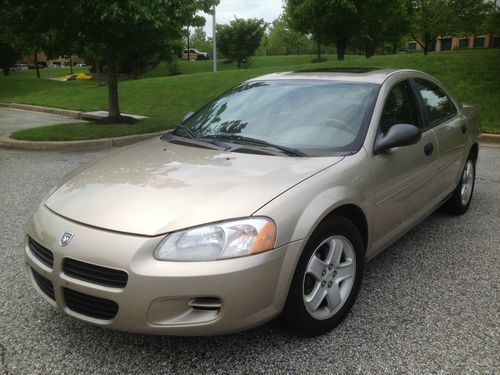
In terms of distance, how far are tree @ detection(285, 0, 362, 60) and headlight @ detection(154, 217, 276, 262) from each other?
2392 cm

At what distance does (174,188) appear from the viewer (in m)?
2.51

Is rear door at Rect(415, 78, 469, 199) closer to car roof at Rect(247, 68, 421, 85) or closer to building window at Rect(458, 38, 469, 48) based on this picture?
car roof at Rect(247, 68, 421, 85)

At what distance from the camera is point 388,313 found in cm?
293

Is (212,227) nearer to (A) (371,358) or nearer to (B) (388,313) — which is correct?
(A) (371,358)

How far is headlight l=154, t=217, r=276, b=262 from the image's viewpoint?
2.16 meters

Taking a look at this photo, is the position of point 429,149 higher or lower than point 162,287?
higher

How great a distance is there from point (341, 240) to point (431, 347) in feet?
2.46

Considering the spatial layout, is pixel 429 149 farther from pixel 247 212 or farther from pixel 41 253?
pixel 41 253

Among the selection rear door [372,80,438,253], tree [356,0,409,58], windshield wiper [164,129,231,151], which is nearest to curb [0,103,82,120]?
windshield wiper [164,129,231,151]

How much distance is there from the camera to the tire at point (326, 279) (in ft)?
7.97

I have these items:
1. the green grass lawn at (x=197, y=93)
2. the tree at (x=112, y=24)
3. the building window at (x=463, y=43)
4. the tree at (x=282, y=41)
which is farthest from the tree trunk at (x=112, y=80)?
the building window at (x=463, y=43)

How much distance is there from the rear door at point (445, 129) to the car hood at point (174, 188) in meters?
1.52

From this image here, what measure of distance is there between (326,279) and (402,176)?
1.09 m

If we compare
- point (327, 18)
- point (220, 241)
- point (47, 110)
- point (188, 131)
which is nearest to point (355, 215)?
point (220, 241)
